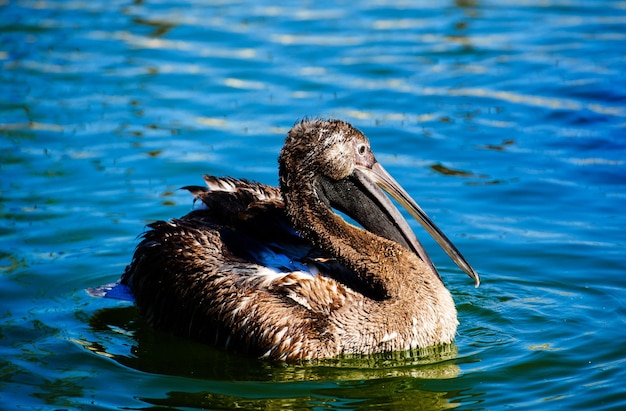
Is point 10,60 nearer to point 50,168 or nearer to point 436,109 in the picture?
point 50,168

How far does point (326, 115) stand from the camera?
36.3 ft

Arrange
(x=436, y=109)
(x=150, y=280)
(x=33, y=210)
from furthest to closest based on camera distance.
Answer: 1. (x=436, y=109)
2. (x=33, y=210)
3. (x=150, y=280)

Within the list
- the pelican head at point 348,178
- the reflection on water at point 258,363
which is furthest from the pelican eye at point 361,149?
the reflection on water at point 258,363

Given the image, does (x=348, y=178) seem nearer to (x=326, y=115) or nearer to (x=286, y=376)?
(x=286, y=376)

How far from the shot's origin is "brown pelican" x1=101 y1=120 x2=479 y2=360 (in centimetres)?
667

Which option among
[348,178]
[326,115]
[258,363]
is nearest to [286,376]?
[258,363]

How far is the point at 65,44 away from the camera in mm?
13719

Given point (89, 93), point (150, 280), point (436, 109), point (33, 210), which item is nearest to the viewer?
point (150, 280)

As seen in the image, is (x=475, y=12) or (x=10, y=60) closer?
(x=10, y=60)

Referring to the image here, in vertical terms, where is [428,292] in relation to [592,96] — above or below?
below

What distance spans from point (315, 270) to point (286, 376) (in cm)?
73

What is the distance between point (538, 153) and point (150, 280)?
14.7 ft

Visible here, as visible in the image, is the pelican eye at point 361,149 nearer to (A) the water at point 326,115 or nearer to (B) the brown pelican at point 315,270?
(B) the brown pelican at point 315,270

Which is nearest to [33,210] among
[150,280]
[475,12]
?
[150,280]
